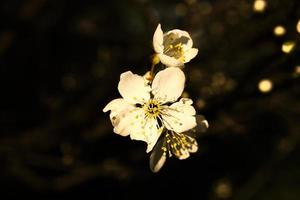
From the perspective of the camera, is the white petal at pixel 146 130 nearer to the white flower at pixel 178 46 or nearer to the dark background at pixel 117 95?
the white flower at pixel 178 46

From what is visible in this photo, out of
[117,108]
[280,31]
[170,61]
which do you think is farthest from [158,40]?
[280,31]

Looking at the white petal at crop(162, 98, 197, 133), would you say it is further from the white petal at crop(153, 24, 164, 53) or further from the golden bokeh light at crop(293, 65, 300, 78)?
the golden bokeh light at crop(293, 65, 300, 78)

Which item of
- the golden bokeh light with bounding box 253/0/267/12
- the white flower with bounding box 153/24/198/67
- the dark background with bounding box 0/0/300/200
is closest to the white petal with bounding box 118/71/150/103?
the white flower with bounding box 153/24/198/67

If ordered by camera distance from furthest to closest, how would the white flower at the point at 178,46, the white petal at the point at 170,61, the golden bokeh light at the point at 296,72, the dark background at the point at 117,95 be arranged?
the dark background at the point at 117,95 < the golden bokeh light at the point at 296,72 < the white flower at the point at 178,46 < the white petal at the point at 170,61

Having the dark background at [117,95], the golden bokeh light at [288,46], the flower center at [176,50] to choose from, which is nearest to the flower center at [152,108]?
the flower center at [176,50]

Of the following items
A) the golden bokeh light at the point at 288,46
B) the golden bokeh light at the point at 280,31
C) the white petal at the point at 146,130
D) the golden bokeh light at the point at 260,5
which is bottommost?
the white petal at the point at 146,130


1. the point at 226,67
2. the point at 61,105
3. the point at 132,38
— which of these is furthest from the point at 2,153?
the point at 226,67

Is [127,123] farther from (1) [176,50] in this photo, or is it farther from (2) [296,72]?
(2) [296,72]

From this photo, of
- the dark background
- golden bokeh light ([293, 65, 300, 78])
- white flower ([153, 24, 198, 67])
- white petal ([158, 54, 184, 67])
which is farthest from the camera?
the dark background
